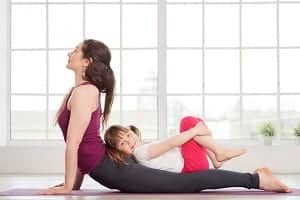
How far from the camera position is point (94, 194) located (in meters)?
3.75

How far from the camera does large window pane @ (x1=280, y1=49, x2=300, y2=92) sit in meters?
7.06

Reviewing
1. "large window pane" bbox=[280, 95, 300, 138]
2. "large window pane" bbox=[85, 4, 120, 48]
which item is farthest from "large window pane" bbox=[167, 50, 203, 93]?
"large window pane" bbox=[280, 95, 300, 138]

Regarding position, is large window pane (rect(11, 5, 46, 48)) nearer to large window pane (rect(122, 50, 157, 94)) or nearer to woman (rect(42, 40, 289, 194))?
large window pane (rect(122, 50, 157, 94))

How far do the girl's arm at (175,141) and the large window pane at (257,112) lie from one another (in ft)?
10.9

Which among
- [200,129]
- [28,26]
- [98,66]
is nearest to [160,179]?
[200,129]

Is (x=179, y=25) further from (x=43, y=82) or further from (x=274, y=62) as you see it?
(x=43, y=82)

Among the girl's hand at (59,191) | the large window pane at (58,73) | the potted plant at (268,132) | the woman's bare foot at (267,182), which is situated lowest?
the girl's hand at (59,191)

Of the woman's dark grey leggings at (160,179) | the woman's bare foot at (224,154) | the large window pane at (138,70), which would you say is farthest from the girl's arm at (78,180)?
the large window pane at (138,70)

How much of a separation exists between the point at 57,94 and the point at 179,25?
4.87ft

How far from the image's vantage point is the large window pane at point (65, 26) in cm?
719

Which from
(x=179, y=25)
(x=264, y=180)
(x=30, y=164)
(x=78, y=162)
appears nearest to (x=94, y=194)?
(x=78, y=162)

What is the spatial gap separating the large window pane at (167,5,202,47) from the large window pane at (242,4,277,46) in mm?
482

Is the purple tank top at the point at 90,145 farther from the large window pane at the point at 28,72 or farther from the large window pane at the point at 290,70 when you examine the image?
the large window pane at the point at 290,70

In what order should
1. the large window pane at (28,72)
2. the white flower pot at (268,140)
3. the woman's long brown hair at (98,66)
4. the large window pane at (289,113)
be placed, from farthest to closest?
the large window pane at (28,72) < the large window pane at (289,113) < the white flower pot at (268,140) < the woman's long brown hair at (98,66)
